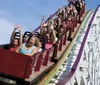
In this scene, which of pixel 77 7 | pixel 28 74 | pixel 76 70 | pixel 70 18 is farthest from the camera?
pixel 77 7

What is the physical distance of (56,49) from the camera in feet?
30.1

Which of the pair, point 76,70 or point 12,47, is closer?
point 76,70

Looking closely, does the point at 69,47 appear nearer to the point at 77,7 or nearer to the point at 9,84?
the point at 9,84

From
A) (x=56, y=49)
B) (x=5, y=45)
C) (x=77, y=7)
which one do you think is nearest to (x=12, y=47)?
(x=5, y=45)

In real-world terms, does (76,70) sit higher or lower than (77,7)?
lower

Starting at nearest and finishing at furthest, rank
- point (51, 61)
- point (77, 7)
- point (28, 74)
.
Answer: point (28, 74)
point (51, 61)
point (77, 7)

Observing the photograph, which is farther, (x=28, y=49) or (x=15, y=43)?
(x=15, y=43)

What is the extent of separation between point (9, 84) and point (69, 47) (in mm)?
4057

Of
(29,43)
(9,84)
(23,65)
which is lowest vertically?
(9,84)

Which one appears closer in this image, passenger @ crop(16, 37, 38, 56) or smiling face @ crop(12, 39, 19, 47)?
passenger @ crop(16, 37, 38, 56)

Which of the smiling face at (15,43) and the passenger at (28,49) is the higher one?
the smiling face at (15,43)

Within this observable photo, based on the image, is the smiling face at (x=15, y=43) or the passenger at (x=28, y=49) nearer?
the passenger at (x=28, y=49)

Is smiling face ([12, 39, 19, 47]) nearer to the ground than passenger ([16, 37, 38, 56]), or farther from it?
farther from it

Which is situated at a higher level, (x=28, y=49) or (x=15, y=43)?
(x=15, y=43)
